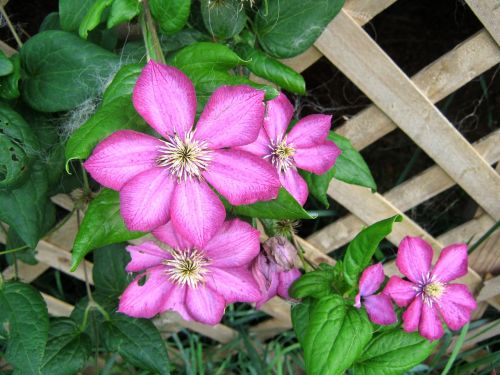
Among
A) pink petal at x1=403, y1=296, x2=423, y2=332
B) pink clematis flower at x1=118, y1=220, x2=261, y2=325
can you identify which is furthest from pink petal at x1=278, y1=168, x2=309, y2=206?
pink petal at x1=403, y1=296, x2=423, y2=332

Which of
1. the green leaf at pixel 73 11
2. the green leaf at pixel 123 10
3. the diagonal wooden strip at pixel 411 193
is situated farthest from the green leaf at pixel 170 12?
the diagonal wooden strip at pixel 411 193

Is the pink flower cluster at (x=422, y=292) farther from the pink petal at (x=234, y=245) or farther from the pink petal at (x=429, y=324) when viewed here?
the pink petal at (x=234, y=245)

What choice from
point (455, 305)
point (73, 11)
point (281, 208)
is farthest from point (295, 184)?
point (455, 305)

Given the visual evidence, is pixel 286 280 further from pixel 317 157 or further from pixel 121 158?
pixel 121 158

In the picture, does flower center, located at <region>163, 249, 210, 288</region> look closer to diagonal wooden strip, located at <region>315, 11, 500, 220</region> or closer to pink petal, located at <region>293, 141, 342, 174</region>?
pink petal, located at <region>293, 141, 342, 174</region>

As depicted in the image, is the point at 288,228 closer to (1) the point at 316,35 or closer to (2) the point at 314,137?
(2) the point at 314,137

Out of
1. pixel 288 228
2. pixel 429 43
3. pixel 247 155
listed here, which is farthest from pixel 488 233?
pixel 247 155
